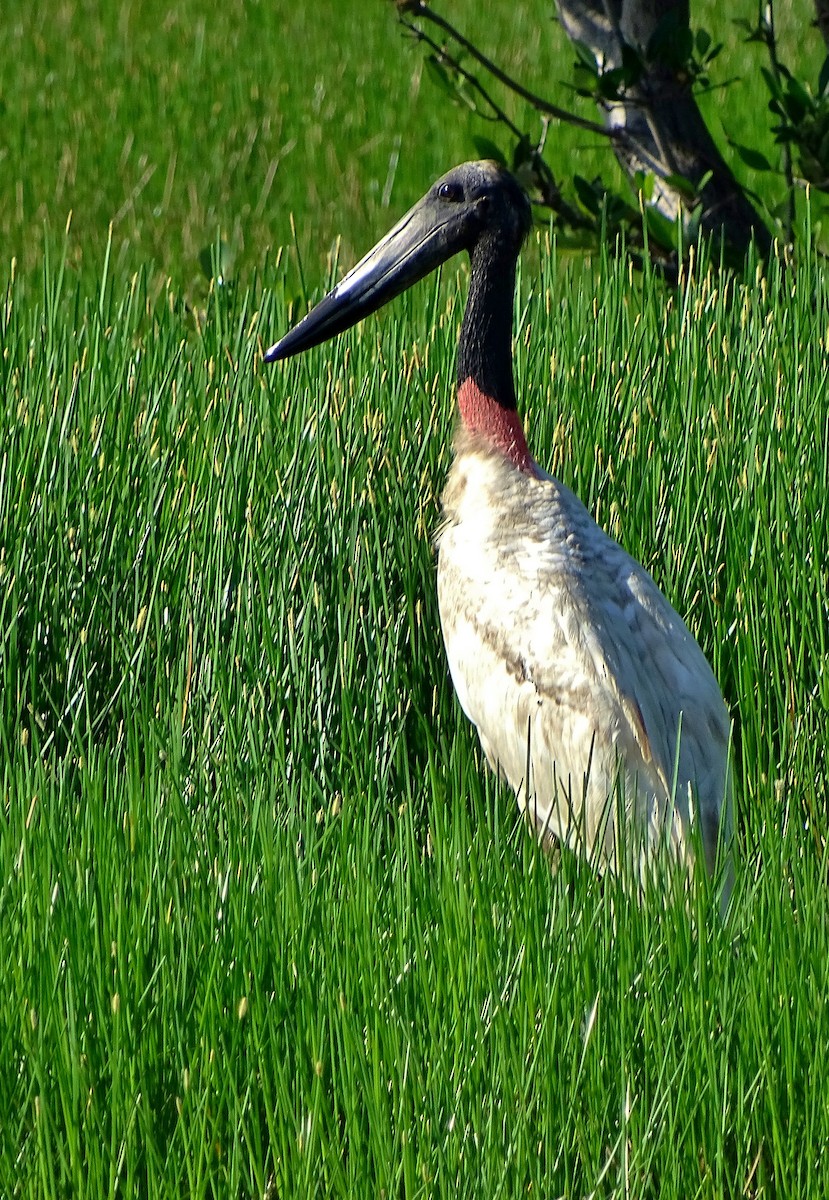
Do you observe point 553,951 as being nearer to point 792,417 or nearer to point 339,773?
point 339,773

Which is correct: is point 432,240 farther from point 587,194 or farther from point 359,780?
point 359,780

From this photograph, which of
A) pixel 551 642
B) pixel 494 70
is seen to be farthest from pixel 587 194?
pixel 551 642

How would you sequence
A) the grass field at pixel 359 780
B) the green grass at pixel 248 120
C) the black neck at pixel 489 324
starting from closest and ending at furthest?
1. the grass field at pixel 359 780
2. the black neck at pixel 489 324
3. the green grass at pixel 248 120

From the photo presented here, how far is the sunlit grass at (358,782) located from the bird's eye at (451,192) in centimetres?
46

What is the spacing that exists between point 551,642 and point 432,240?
0.99m

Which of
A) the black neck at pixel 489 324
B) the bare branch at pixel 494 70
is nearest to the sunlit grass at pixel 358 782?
the black neck at pixel 489 324

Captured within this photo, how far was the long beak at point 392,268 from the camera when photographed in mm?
3350

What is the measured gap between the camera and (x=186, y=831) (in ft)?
7.57

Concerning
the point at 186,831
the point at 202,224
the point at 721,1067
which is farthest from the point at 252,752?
the point at 202,224

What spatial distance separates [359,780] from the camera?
8.31 ft

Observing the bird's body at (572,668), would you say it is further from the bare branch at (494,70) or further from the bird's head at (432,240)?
the bare branch at (494,70)

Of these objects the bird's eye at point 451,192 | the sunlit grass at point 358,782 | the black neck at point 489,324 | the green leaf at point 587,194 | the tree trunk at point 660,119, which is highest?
the tree trunk at point 660,119

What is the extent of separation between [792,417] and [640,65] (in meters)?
1.19

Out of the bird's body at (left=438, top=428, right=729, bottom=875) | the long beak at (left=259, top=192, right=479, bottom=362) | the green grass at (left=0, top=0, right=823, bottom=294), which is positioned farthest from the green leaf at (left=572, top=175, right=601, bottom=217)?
the green grass at (left=0, top=0, right=823, bottom=294)
